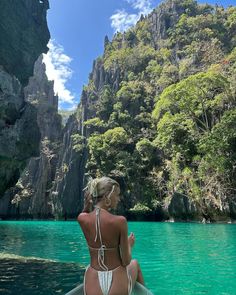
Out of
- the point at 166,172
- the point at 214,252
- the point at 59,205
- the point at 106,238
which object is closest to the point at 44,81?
the point at 59,205

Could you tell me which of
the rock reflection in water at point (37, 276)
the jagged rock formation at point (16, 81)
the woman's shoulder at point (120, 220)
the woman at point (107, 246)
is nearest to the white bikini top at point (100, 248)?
the woman at point (107, 246)

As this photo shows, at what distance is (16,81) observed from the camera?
15.6m

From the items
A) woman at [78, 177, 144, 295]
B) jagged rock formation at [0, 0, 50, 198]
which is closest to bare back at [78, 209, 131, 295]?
woman at [78, 177, 144, 295]

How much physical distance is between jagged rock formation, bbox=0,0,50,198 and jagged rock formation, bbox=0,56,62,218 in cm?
4254

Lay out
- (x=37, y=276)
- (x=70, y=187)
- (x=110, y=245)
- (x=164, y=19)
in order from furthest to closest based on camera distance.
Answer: (x=164, y=19)
(x=70, y=187)
(x=37, y=276)
(x=110, y=245)

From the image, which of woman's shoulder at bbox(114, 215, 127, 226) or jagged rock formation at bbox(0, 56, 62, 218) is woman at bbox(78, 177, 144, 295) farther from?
jagged rock formation at bbox(0, 56, 62, 218)

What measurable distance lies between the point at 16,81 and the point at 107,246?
13494 mm

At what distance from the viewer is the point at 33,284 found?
9.06 m

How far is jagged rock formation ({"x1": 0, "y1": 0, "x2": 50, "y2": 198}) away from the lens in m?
15.0

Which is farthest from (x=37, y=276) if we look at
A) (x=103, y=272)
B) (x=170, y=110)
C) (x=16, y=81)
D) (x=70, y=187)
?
(x=70, y=187)

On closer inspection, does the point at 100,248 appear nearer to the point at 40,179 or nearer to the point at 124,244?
the point at 124,244

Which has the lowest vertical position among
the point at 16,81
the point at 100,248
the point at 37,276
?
the point at 37,276

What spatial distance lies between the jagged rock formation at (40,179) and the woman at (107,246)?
58.0m

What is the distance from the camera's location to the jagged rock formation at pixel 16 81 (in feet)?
49.2
